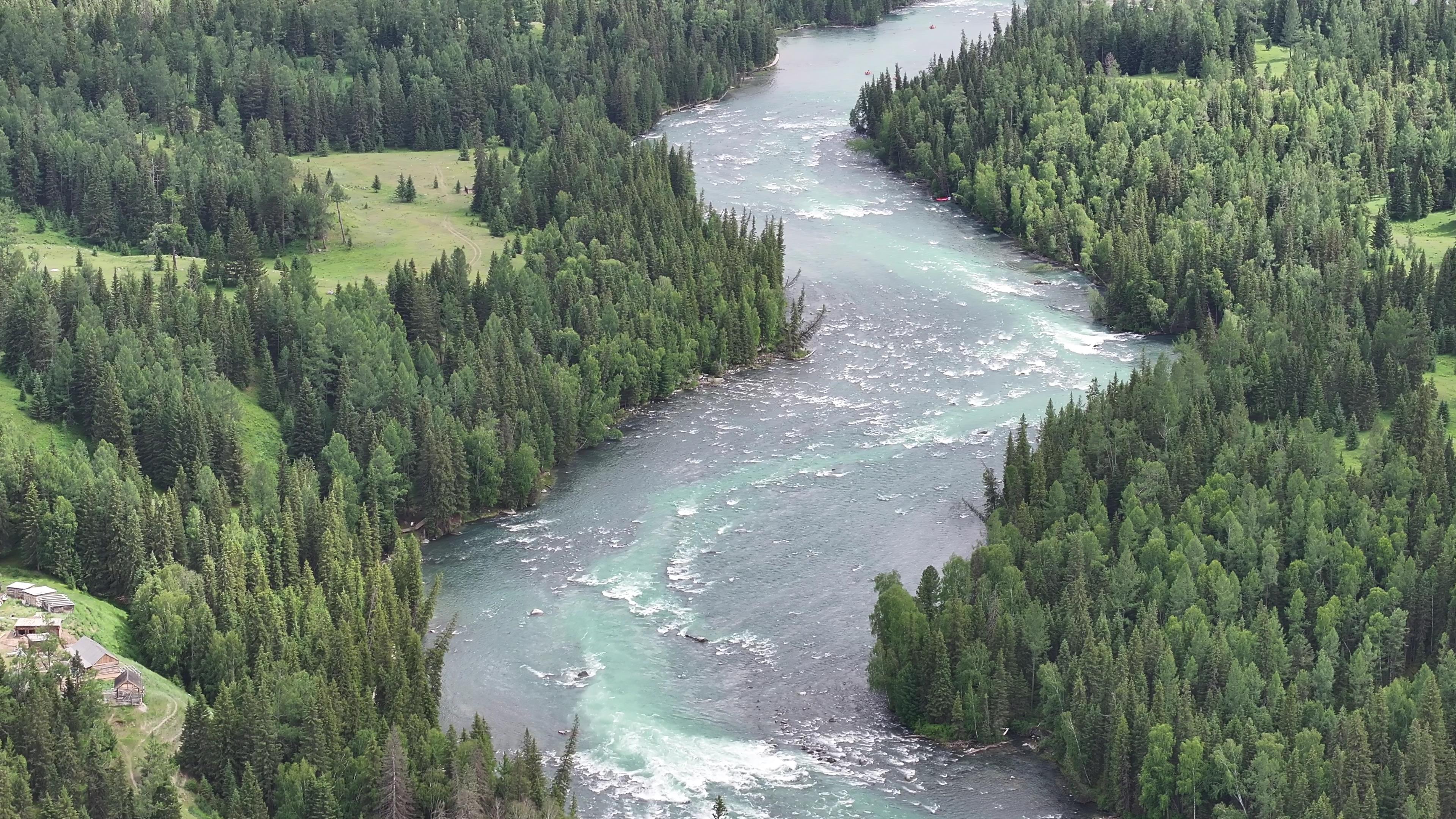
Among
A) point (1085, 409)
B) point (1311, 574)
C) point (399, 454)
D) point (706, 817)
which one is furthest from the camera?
point (1085, 409)

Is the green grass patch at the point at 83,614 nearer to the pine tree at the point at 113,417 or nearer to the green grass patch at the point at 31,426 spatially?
the pine tree at the point at 113,417

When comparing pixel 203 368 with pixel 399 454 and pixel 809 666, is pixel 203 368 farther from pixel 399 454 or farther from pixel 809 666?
pixel 809 666

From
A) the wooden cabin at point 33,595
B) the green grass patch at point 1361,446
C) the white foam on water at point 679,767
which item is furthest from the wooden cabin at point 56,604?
the green grass patch at point 1361,446

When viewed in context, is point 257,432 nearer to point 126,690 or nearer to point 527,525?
point 527,525

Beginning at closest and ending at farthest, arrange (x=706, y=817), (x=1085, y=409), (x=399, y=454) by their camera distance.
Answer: (x=706, y=817), (x=399, y=454), (x=1085, y=409)

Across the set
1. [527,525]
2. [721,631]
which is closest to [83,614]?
[527,525]

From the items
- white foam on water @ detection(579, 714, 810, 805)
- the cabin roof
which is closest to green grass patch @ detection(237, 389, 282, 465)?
the cabin roof

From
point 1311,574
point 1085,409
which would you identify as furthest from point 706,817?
point 1085,409
